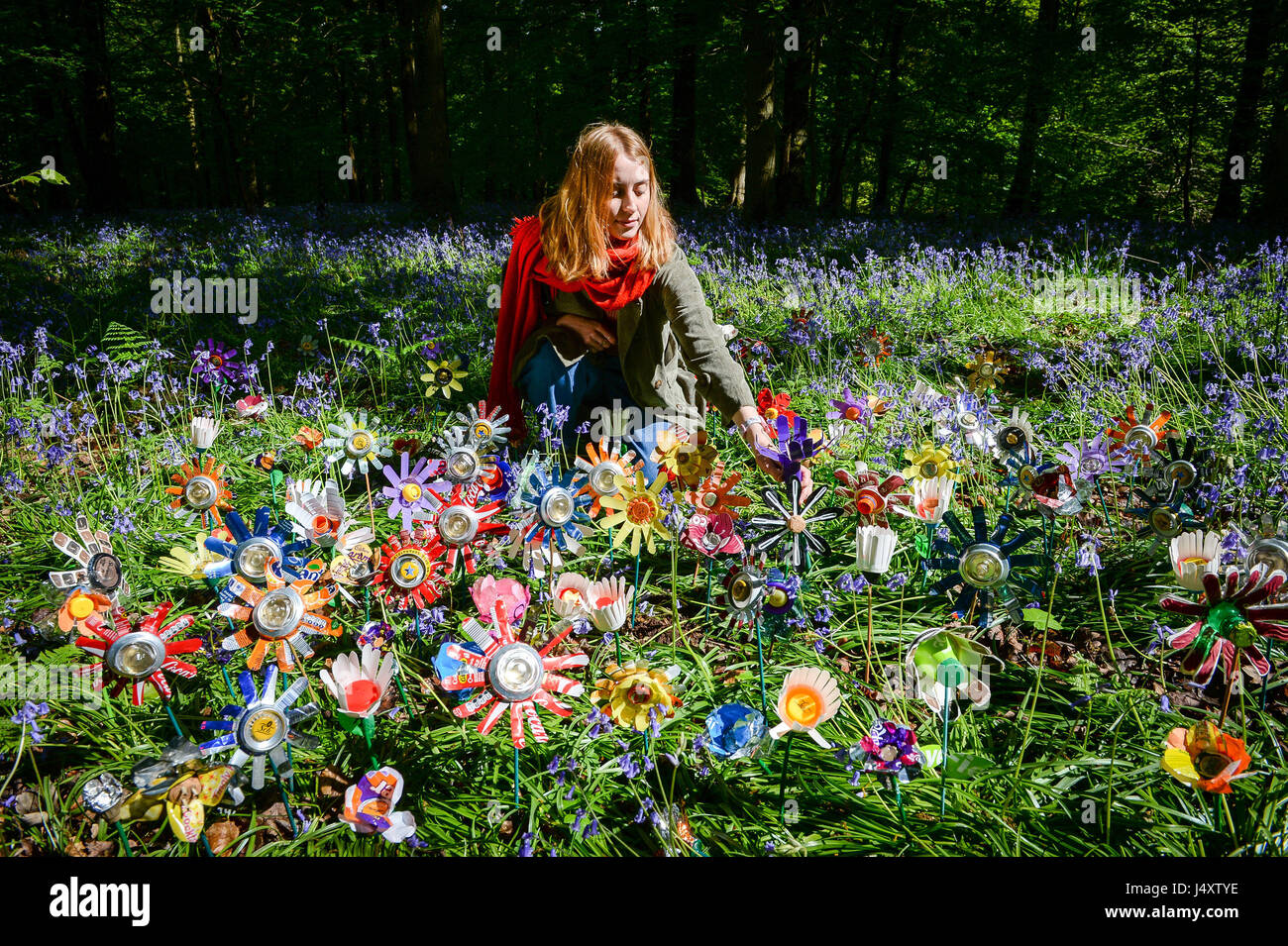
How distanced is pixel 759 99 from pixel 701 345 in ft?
24.1

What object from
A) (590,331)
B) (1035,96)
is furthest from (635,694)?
(1035,96)

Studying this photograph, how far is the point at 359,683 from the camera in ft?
4.43

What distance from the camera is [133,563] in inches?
98.3

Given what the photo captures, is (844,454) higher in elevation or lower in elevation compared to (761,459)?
lower

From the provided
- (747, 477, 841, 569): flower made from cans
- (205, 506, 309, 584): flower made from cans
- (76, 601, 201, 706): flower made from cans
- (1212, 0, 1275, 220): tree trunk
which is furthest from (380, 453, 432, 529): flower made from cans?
(1212, 0, 1275, 220): tree trunk

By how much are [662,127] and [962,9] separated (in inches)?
298

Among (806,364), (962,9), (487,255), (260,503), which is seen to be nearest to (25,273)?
(487,255)

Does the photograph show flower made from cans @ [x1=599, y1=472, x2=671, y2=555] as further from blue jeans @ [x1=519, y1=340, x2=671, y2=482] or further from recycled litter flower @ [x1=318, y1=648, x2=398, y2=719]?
blue jeans @ [x1=519, y1=340, x2=671, y2=482]

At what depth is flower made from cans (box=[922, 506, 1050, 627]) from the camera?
57.3 inches

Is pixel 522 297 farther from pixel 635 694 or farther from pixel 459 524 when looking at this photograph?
pixel 635 694

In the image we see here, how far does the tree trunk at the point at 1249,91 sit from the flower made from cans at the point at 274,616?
1283cm

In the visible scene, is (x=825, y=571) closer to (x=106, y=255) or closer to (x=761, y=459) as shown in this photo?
(x=761, y=459)

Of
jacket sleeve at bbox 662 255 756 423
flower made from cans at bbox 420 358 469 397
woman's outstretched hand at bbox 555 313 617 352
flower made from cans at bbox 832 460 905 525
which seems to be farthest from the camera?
woman's outstretched hand at bbox 555 313 617 352

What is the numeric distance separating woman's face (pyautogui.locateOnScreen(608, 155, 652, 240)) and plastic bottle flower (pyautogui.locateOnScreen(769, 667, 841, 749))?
197 centimetres
